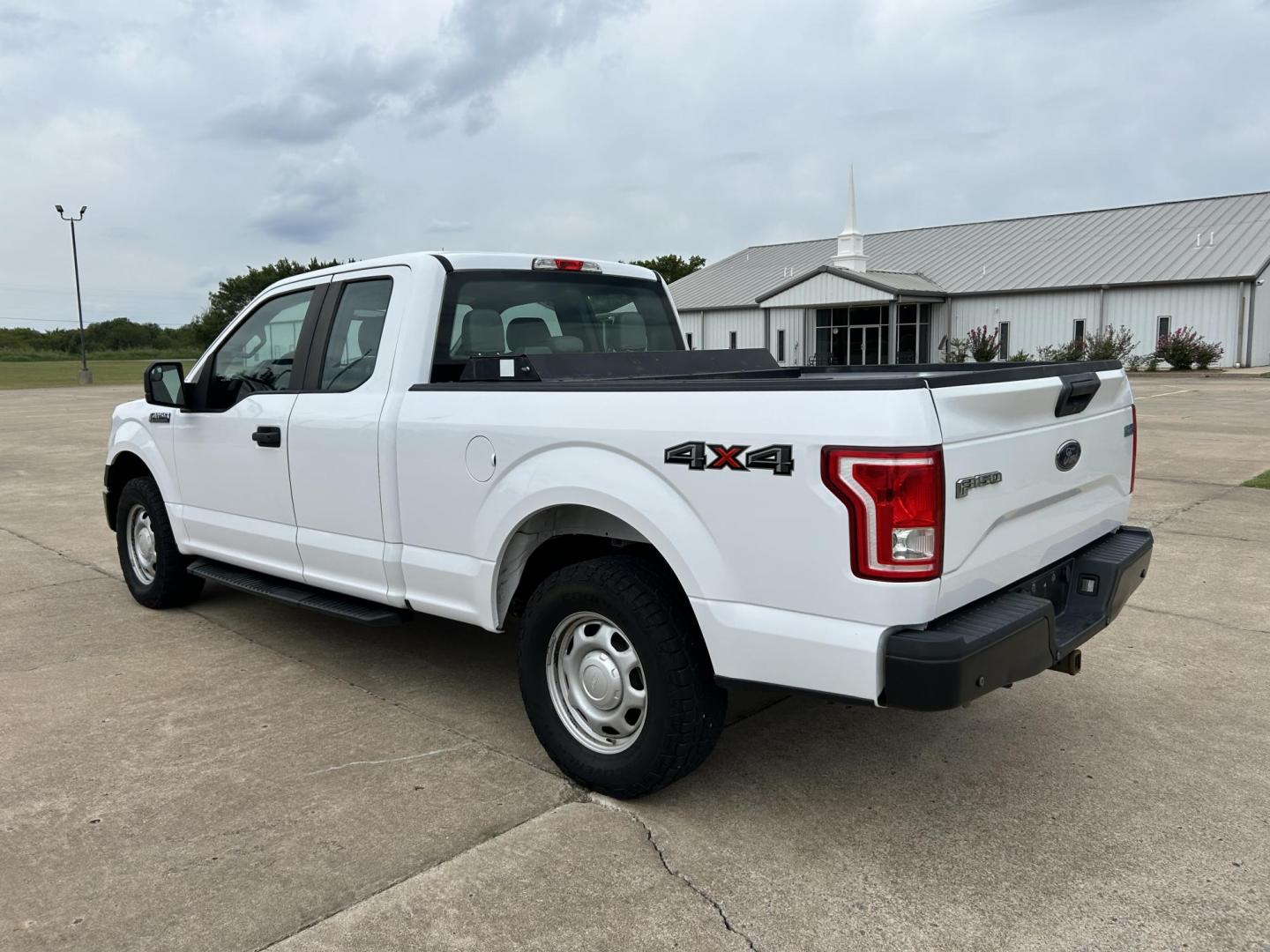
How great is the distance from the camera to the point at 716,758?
12.7 ft

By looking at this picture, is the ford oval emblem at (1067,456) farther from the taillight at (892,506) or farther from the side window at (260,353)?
the side window at (260,353)

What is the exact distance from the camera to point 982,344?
129 ft

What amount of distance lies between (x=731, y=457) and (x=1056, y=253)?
43.4 m

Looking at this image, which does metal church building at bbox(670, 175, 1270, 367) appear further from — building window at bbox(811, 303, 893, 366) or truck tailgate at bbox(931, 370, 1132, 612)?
truck tailgate at bbox(931, 370, 1132, 612)

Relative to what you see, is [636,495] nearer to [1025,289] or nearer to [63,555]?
[63,555]

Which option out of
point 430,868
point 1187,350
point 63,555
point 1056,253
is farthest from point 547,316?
point 1056,253

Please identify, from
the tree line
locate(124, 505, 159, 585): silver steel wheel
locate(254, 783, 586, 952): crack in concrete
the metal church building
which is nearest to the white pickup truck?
locate(254, 783, 586, 952): crack in concrete

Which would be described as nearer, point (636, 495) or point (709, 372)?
point (636, 495)

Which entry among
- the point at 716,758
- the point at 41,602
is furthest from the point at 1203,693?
the point at 41,602

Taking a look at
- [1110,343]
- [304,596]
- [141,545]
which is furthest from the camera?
[1110,343]

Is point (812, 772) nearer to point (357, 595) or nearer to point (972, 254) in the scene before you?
point (357, 595)

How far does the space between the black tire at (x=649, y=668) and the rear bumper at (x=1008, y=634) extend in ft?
2.19

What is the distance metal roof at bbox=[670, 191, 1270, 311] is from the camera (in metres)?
37.7

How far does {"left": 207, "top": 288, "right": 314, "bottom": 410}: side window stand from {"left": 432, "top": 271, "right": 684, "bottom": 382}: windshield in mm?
956
